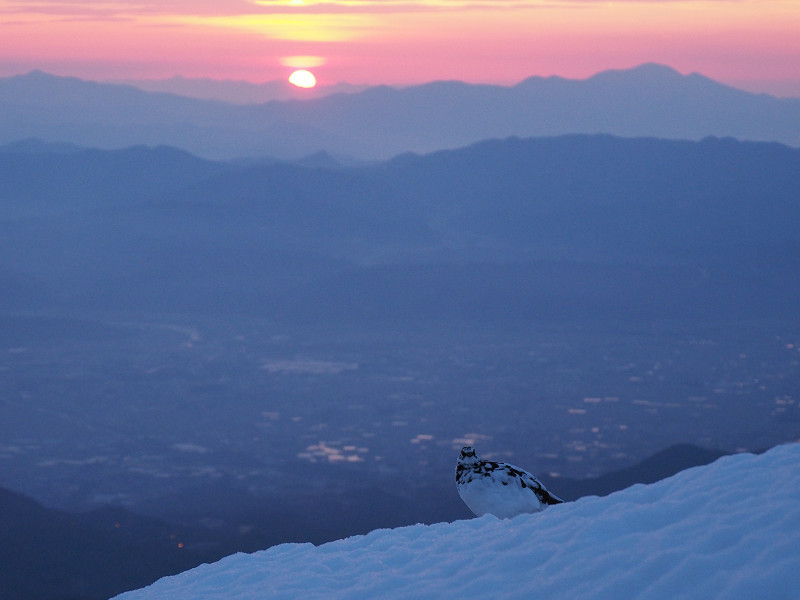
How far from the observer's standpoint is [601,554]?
6844 mm

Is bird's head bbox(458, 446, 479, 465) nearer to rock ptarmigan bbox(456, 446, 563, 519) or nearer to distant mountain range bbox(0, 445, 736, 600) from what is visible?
rock ptarmigan bbox(456, 446, 563, 519)

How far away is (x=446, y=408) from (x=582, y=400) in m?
24.3

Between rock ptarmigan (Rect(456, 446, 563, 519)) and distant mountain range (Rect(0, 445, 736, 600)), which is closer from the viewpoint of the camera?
rock ptarmigan (Rect(456, 446, 563, 519))

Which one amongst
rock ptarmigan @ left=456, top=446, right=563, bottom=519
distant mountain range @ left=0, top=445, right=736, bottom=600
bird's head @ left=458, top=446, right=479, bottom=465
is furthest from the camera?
distant mountain range @ left=0, top=445, right=736, bottom=600

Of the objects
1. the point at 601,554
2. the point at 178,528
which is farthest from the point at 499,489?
the point at 178,528

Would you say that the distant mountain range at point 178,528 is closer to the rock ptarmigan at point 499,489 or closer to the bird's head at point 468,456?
the bird's head at point 468,456

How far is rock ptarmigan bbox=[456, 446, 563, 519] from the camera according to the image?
11000 mm

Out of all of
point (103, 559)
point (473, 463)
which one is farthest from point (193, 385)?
point (473, 463)

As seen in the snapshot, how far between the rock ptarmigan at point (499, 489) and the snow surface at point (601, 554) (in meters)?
0.33

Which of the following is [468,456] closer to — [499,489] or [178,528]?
[499,489]

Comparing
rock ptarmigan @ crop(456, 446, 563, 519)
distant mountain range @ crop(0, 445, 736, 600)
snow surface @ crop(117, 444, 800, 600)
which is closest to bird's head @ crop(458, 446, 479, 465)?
rock ptarmigan @ crop(456, 446, 563, 519)

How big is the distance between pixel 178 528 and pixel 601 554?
86.4 metres

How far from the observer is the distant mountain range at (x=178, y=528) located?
6888cm

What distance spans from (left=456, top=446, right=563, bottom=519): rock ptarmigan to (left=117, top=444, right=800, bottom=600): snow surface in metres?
0.33
